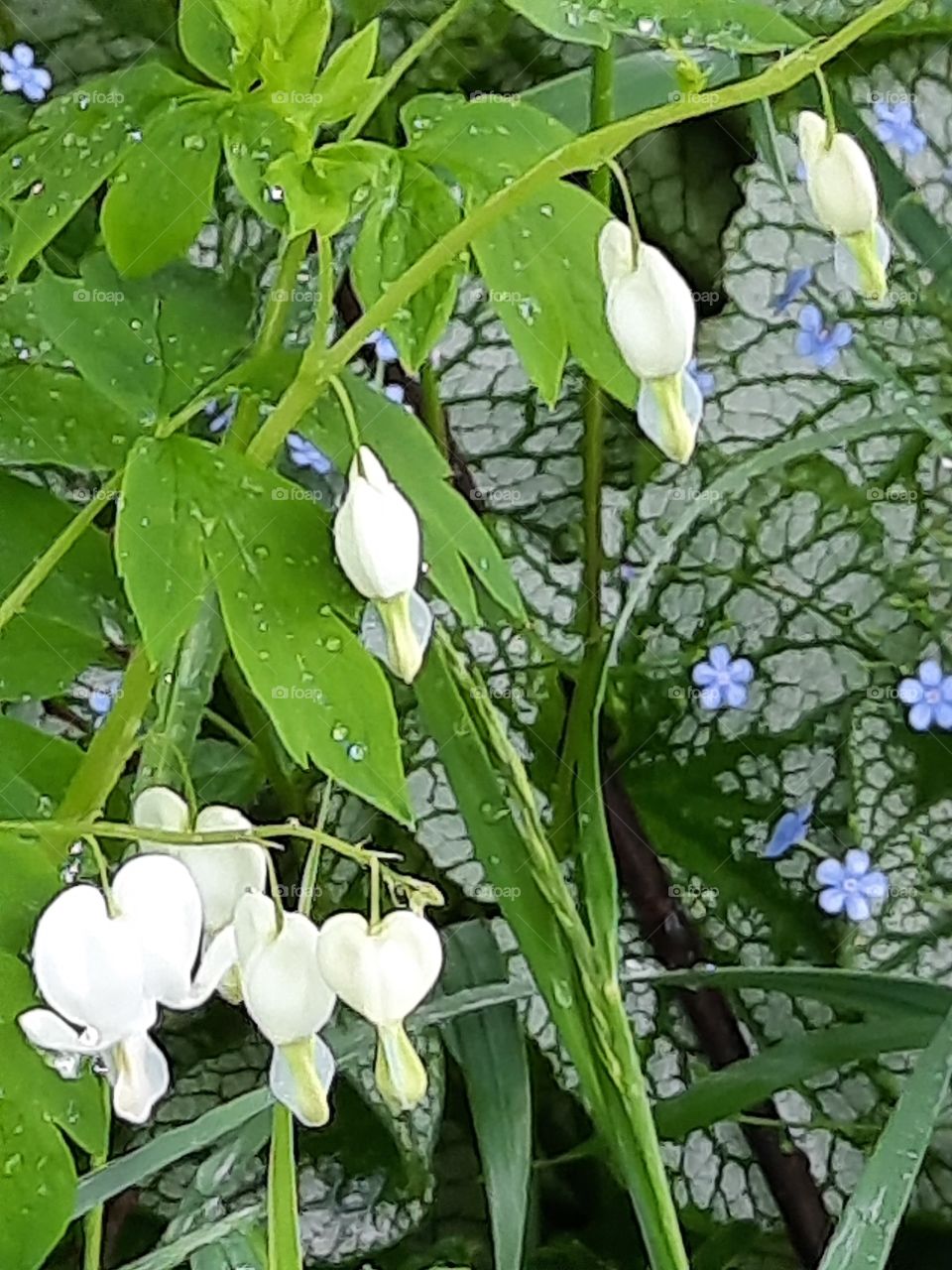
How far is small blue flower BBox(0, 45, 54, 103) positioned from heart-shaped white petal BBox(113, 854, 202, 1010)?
661 millimetres

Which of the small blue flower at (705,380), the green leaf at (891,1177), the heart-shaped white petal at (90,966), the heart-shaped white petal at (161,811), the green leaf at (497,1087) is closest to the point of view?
the heart-shaped white petal at (90,966)

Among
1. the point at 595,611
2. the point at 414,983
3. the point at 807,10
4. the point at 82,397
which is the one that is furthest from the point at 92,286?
the point at 807,10

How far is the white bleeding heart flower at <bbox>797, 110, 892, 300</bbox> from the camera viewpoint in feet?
1.53

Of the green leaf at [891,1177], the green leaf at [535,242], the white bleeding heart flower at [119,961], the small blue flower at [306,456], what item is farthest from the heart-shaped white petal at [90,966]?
the small blue flower at [306,456]

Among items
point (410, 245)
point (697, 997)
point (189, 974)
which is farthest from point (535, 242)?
point (697, 997)

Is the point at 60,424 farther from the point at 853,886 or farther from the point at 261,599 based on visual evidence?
the point at 853,886

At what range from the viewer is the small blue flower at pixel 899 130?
97 cm

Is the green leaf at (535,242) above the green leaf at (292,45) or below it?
below

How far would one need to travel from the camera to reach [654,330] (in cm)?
45

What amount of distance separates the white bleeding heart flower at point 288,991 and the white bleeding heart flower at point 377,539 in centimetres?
8

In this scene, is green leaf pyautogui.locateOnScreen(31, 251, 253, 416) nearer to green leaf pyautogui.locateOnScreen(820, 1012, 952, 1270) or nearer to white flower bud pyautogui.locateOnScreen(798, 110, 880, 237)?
white flower bud pyautogui.locateOnScreen(798, 110, 880, 237)

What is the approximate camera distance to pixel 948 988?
857mm

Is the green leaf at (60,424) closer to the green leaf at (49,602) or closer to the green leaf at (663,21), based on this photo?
the green leaf at (49,602)

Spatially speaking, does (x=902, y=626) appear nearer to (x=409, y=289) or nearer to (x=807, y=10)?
(x=807, y=10)
